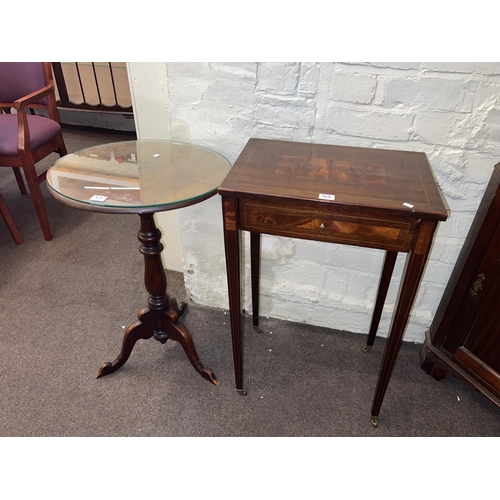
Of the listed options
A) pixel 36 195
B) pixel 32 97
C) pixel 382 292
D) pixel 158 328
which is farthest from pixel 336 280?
pixel 32 97

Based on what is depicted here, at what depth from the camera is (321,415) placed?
1407mm

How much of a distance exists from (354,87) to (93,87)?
2.80 meters

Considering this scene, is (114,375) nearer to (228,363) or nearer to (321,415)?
(228,363)

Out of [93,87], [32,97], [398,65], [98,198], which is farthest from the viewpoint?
[93,87]

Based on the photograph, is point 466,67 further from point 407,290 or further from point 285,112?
point 407,290

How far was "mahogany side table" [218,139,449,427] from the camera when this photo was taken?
974 millimetres

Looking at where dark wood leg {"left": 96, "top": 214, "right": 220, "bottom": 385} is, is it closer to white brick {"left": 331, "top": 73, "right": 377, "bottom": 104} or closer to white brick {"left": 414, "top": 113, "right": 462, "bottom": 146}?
white brick {"left": 331, "top": 73, "right": 377, "bottom": 104}

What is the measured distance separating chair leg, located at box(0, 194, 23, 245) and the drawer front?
170 centimetres

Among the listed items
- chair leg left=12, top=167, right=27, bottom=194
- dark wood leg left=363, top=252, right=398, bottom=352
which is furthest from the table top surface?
chair leg left=12, top=167, right=27, bottom=194

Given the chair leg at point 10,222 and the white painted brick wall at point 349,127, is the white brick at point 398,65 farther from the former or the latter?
the chair leg at point 10,222

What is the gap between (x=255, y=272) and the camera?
Answer: 5.25 ft

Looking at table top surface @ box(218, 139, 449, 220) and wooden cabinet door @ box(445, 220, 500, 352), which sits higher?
table top surface @ box(218, 139, 449, 220)

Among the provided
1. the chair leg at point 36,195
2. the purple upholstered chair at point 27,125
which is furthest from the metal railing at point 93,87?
the chair leg at point 36,195

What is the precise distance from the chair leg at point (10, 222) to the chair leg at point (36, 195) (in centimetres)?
13
